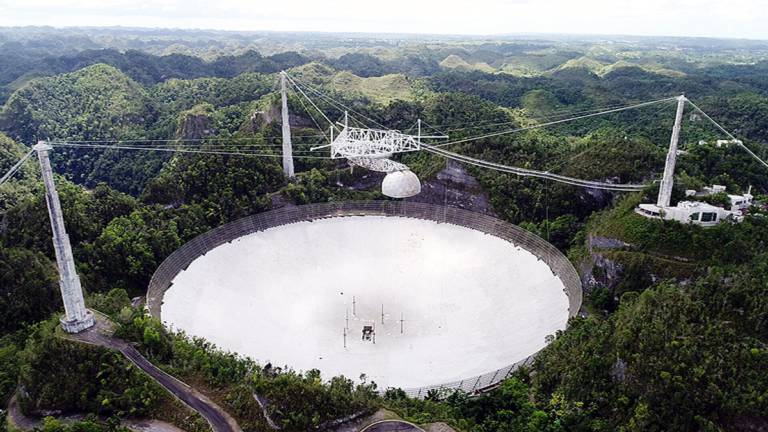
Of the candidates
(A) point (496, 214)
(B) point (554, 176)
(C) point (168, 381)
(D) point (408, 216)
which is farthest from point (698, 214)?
(C) point (168, 381)

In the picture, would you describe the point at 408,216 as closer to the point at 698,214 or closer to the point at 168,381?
the point at 698,214

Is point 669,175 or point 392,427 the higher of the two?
point 669,175

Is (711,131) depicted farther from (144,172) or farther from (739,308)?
(144,172)

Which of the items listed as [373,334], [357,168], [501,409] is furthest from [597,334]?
[357,168]

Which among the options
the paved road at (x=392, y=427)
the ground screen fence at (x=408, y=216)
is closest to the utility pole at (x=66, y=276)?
the ground screen fence at (x=408, y=216)

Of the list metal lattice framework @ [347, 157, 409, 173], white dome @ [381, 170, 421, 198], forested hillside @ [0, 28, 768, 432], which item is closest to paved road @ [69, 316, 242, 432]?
forested hillside @ [0, 28, 768, 432]

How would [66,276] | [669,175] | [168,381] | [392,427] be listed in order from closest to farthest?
[392,427] → [168,381] → [66,276] → [669,175]

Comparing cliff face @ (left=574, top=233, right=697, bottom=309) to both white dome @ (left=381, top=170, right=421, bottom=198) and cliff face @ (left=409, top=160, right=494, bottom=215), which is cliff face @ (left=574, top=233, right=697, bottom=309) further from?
cliff face @ (left=409, top=160, right=494, bottom=215)
